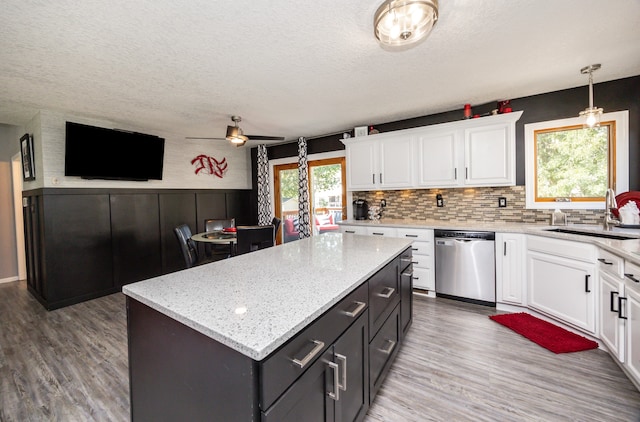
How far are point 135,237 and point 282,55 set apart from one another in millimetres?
3671

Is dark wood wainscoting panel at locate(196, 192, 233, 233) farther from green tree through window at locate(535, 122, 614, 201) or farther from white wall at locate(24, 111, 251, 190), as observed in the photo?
green tree through window at locate(535, 122, 614, 201)

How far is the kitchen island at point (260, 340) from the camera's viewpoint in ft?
2.63

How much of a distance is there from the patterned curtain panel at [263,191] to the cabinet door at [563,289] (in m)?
4.44

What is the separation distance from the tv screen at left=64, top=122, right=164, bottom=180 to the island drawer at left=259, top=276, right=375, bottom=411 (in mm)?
4184

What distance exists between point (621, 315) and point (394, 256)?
1609mm

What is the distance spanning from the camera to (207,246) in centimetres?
411

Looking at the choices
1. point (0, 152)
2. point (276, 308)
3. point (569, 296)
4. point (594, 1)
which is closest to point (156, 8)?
point (276, 308)

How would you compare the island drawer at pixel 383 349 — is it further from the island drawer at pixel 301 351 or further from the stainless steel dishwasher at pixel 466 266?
the stainless steel dishwasher at pixel 466 266

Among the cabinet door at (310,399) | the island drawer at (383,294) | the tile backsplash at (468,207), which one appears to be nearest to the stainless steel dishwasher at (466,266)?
the tile backsplash at (468,207)

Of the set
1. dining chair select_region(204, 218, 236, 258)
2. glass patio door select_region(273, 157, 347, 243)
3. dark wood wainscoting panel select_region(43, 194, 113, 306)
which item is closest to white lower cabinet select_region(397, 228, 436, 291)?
glass patio door select_region(273, 157, 347, 243)

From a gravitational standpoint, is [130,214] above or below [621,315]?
above

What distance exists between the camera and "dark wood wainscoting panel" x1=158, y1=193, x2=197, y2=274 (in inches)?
179

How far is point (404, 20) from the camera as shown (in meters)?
1.56

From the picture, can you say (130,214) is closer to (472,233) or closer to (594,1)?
(472,233)
